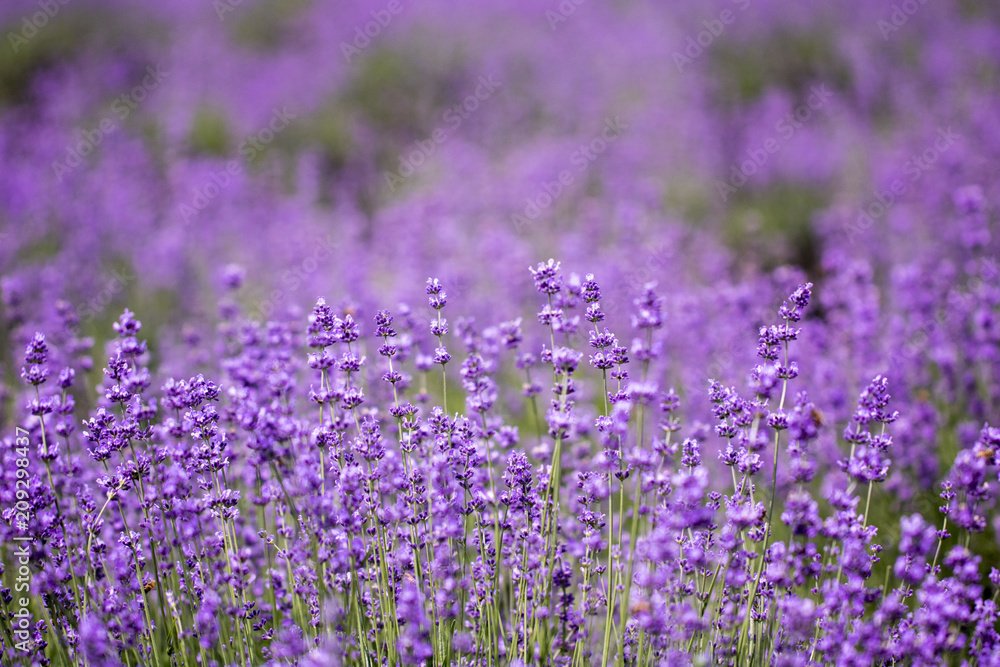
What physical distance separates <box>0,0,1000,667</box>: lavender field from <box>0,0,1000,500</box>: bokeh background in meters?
0.05

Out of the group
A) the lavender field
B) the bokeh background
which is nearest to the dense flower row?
the lavender field

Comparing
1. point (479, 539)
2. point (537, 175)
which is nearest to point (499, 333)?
point (479, 539)

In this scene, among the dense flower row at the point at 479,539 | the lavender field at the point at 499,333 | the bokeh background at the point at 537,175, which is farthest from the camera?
the bokeh background at the point at 537,175

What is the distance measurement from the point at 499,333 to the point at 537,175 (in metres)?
5.28

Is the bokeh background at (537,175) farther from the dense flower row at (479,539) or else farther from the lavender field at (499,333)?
the dense flower row at (479,539)

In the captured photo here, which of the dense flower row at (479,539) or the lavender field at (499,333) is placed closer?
the dense flower row at (479,539)

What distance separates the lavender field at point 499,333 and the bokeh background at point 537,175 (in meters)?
0.05

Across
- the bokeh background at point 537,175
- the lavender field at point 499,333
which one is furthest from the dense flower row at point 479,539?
the bokeh background at point 537,175

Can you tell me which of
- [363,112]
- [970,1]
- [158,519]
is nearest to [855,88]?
[970,1]

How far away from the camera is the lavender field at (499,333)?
1.95 m

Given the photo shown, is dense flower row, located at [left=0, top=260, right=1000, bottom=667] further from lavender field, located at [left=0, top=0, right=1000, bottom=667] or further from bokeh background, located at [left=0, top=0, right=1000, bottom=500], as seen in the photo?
bokeh background, located at [left=0, top=0, right=1000, bottom=500]

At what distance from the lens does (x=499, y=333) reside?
279 cm

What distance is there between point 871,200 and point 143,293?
657cm

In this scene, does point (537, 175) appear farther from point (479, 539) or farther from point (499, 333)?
point (479, 539)
